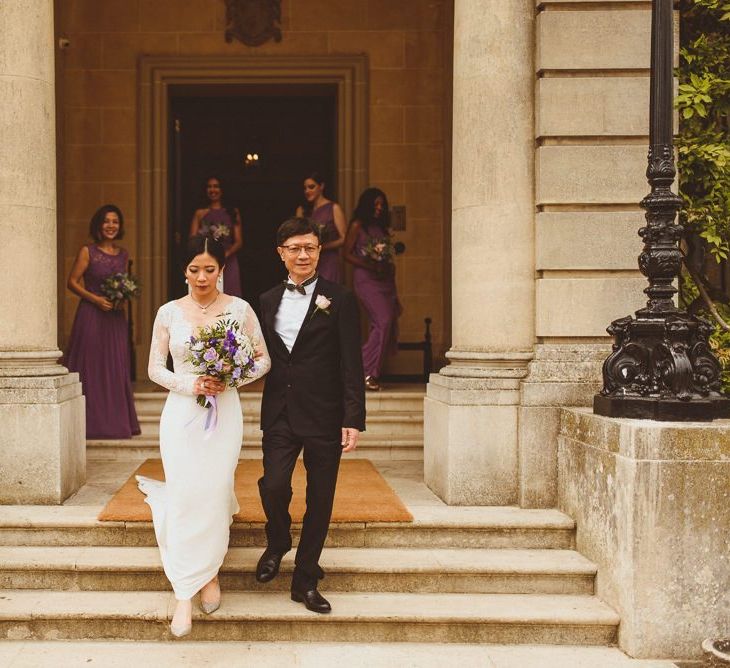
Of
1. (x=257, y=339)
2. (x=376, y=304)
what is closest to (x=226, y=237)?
(x=376, y=304)

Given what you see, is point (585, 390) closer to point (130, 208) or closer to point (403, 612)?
point (403, 612)

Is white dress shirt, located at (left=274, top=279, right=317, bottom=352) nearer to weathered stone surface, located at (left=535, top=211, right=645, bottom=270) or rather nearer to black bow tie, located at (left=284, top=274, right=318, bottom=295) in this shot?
black bow tie, located at (left=284, top=274, right=318, bottom=295)

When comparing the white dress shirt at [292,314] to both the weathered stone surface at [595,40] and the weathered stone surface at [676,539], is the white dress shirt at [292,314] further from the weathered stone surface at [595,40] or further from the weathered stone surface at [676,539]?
the weathered stone surface at [595,40]

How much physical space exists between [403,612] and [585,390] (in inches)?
94.2

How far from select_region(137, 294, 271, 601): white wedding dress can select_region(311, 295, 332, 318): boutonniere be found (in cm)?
45

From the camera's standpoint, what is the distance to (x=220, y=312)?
18.6ft

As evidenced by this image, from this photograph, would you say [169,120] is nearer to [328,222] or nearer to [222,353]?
[328,222]

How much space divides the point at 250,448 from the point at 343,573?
309cm

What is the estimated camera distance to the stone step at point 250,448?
8.75 meters

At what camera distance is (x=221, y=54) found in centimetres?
1206

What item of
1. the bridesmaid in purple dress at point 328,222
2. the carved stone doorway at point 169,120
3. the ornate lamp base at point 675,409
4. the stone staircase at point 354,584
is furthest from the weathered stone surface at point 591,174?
the carved stone doorway at point 169,120

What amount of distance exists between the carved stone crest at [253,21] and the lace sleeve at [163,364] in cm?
747

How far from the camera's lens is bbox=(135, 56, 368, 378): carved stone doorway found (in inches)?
475

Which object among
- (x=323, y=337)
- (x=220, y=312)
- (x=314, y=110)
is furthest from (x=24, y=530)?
(x=314, y=110)
